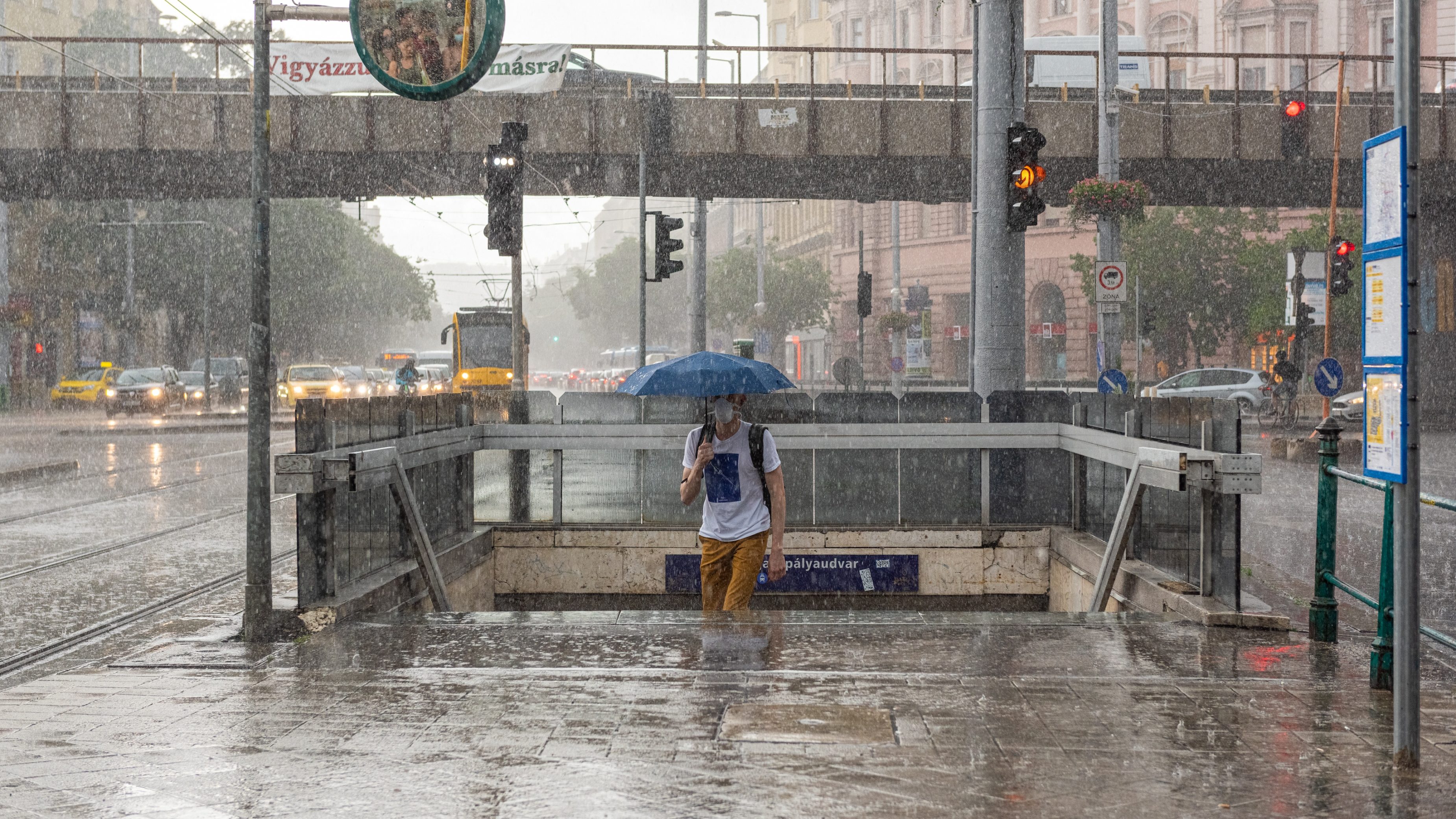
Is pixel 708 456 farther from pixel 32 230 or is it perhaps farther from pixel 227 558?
pixel 32 230

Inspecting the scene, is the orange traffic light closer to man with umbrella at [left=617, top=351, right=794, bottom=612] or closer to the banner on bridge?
man with umbrella at [left=617, top=351, right=794, bottom=612]

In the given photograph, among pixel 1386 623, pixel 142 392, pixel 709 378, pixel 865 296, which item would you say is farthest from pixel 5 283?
pixel 1386 623

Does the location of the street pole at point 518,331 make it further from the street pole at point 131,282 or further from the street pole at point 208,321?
the street pole at point 131,282

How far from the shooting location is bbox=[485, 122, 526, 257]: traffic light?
54.1 ft

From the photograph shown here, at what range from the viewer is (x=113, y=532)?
13586 millimetres

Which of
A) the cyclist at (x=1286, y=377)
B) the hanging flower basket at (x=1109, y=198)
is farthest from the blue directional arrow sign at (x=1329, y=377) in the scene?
the cyclist at (x=1286, y=377)

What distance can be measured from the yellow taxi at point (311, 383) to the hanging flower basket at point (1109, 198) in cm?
2772

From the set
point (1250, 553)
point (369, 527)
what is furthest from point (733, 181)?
point (369, 527)

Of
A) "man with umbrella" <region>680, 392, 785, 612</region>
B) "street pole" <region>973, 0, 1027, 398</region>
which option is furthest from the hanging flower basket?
"man with umbrella" <region>680, 392, 785, 612</region>

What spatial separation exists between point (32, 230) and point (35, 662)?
5109 cm

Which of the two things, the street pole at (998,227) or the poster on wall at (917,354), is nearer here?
the street pole at (998,227)

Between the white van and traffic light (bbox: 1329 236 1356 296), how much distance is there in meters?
8.19

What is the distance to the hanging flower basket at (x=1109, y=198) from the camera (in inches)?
816

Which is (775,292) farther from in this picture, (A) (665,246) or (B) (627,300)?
(A) (665,246)
